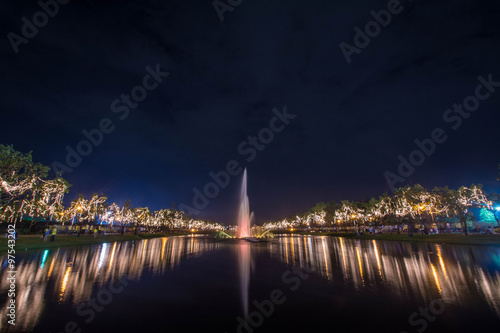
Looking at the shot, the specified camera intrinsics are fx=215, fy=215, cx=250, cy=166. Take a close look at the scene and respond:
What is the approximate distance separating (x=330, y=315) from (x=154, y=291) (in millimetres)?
7427

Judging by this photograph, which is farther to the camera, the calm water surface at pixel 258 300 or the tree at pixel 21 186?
the tree at pixel 21 186

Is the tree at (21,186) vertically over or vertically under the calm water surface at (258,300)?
over

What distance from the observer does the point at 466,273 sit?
483 inches

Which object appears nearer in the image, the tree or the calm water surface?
the calm water surface

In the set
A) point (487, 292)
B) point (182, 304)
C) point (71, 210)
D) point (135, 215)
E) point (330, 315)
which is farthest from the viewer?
point (135, 215)

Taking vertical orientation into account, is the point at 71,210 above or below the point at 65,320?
above

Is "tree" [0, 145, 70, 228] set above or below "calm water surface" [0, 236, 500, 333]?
above

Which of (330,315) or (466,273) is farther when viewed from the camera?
(466,273)

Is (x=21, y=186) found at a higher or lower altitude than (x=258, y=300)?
higher

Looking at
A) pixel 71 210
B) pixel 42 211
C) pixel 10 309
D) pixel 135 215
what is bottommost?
pixel 10 309

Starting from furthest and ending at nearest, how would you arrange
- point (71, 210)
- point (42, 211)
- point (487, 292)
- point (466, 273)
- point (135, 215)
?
point (135, 215)
point (71, 210)
point (42, 211)
point (466, 273)
point (487, 292)

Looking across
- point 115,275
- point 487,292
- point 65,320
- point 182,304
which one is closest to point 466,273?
point 487,292

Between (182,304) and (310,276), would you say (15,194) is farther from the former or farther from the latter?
(310,276)

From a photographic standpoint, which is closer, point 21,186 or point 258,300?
point 258,300
